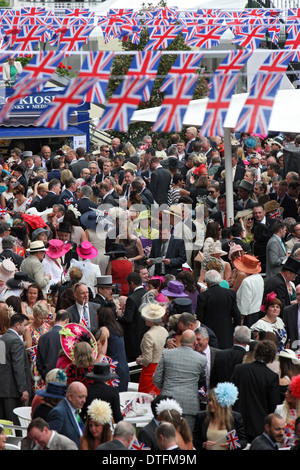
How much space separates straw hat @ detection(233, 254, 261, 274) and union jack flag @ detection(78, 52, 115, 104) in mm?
2833

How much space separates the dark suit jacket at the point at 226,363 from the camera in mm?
8156

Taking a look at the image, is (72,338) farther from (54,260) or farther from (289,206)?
(289,206)

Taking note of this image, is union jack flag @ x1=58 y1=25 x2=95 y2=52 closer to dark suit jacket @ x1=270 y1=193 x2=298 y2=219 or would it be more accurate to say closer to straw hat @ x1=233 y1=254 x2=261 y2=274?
dark suit jacket @ x1=270 y1=193 x2=298 y2=219

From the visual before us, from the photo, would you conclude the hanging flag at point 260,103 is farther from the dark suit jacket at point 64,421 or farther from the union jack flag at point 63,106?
the dark suit jacket at point 64,421

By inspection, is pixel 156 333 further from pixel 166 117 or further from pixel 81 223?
pixel 81 223

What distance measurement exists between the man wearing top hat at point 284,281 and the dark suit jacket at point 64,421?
396 cm

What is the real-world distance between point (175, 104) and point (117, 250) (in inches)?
128

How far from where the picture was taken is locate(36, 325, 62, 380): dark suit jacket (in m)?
8.59

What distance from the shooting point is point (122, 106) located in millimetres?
8203

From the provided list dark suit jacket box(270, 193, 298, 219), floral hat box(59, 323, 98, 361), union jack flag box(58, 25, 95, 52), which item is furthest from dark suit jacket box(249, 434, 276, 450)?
union jack flag box(58, 25, 95, 52)

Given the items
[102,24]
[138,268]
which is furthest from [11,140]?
[138,268]

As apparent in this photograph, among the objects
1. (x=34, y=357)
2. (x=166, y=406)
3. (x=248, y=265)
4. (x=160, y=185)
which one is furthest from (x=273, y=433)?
(x=160, y=185)

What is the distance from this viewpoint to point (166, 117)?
8.51 m

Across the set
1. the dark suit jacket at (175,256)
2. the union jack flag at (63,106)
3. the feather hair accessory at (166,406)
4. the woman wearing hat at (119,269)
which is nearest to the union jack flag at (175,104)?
the union jack flag at (63,106)
